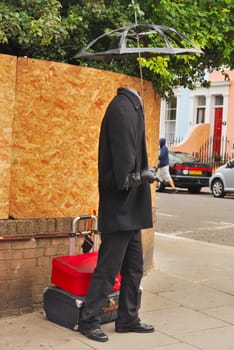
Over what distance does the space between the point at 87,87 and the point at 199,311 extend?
7.81 feet

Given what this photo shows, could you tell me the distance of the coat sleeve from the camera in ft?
15.4

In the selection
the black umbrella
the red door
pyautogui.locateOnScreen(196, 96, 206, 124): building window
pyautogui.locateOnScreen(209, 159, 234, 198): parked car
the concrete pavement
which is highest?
pyautogui.locateOnScreen(196, 96, 206, 124): building window

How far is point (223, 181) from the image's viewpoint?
20844 millimetres

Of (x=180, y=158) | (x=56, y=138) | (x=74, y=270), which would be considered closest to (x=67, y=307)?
(x=74, y=270)

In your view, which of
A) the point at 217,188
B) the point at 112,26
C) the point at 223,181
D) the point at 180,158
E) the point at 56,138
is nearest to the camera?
the point at 56,138

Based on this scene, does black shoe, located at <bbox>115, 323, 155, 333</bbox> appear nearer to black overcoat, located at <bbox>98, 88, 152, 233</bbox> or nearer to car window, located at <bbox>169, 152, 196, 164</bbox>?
black overcoat, located at <bbox>98, 88, 152, 233</bbox>

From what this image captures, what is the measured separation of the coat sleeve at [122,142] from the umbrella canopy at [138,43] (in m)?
0.97

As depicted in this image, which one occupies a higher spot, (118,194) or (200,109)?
(200,109)

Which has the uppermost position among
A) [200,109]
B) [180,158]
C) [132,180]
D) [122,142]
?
[200,109]

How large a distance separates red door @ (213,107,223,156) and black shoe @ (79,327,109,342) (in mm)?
24356

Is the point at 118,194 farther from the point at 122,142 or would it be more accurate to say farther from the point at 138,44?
the point at 138,44

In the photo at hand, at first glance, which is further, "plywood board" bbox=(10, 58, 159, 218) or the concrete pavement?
"plywood board" bbox=(10, 58, 159, 218)

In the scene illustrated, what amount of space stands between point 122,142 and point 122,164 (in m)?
0.17

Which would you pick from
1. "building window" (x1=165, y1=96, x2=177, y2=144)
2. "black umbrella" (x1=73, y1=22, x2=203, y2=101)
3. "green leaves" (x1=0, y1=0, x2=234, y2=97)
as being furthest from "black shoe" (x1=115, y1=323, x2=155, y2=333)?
"building window" (x1=165, y1=96, x2=177, y2=144)
